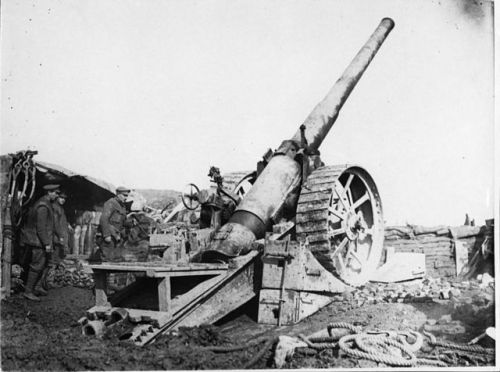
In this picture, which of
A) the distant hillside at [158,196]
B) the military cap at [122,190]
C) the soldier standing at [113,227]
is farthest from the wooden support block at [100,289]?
the distant hillside at [158,196]

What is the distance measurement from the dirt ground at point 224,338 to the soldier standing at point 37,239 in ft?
2.94

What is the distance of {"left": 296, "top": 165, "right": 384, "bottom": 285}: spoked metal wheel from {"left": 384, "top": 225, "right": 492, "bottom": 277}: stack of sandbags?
56.5 inches

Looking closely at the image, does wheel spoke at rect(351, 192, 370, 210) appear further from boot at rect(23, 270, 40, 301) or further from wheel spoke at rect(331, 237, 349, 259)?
boot at rect(23, 270, 40, 301)

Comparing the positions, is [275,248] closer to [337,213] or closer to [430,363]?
[337,213]

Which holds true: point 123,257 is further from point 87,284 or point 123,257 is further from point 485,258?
point 485,258

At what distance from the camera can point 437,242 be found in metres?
8.52

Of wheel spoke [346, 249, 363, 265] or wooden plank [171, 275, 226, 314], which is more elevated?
wheel spoke [346, 249, 363, 265]

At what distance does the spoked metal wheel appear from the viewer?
18.4 ft

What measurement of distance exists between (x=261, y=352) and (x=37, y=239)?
3.96 meters

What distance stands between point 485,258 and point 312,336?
14.5 feet

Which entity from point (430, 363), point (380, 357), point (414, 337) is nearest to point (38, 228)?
point (380, 357)

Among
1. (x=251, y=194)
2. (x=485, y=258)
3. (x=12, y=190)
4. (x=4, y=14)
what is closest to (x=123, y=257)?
(x=12, y=190)

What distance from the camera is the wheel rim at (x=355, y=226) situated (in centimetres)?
604

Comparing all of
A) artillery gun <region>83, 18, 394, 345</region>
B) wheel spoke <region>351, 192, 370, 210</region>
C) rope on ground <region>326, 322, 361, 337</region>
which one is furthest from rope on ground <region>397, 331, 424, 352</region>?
wheel spoke <region>351, 192, 370, 210</region>
